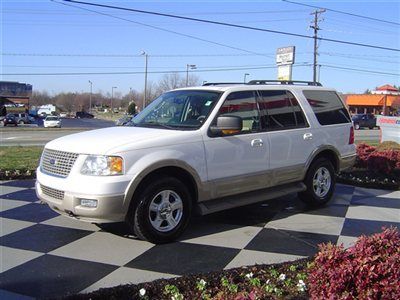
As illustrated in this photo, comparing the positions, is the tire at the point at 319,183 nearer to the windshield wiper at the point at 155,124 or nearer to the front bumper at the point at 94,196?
the windshield wiper at the point at 155,124

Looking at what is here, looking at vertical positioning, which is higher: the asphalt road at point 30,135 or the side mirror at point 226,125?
the side mirror at point 226,125

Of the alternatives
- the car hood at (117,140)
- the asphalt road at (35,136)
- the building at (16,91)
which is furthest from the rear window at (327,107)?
the building at (16,91)

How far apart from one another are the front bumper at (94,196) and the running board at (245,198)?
1142mm

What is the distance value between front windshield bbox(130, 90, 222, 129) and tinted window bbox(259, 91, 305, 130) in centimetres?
82

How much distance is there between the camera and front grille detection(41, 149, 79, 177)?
17.7ft

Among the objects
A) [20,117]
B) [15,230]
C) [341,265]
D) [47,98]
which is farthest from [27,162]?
[47,98]

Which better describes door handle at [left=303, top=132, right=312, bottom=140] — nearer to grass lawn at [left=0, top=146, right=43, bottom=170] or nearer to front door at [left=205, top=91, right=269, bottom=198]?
front door at [left=205, top=91, right=269, bottom=198]

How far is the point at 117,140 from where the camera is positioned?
5426mm

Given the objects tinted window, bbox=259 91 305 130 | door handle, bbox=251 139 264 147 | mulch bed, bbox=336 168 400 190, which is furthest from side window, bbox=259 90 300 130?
mulch bed, bbox=336 168 400 190

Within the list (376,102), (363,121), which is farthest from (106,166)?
(376,102)

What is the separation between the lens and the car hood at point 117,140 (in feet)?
17.3

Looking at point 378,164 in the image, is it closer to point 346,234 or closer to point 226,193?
point 346,234

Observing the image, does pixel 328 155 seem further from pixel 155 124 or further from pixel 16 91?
pixel 16 91

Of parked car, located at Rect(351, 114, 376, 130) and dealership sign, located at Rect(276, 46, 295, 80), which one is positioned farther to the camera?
parked car, located at Rect(351, 114, 376, 130)
